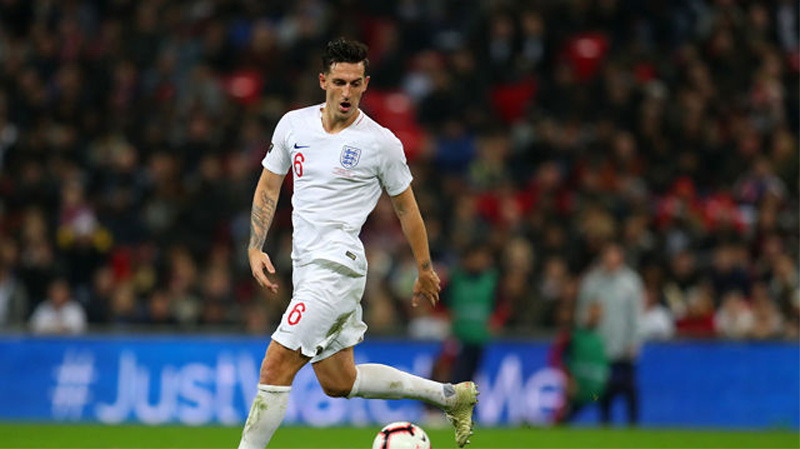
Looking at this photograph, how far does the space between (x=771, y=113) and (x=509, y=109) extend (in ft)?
10.9

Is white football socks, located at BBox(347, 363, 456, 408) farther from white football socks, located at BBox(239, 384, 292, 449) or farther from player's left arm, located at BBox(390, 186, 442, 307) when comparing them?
white football socks, located at BBox(239, 384, 292, 449)

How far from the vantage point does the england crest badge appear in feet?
23.5

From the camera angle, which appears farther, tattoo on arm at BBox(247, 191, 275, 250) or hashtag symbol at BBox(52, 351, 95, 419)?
hashtag symbol at BBox(52, 351, 95, 419)

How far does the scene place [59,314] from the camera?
14508mm

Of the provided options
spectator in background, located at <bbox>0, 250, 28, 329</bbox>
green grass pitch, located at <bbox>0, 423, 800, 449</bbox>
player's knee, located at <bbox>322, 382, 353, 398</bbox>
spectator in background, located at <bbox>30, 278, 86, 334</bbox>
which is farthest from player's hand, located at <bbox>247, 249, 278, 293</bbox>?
spectator in background, located at <bbox>0, 250, 28, 329</bbox>

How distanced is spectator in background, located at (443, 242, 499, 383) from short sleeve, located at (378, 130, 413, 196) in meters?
6.38

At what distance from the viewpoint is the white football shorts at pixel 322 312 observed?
22.6 ft

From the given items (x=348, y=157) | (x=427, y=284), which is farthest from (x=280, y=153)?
(x=427, y=284)

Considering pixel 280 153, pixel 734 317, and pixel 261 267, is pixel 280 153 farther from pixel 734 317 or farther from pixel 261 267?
pixel 734 317

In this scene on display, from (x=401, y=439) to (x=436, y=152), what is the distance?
999 centimetres

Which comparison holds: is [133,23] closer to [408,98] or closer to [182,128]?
[182,128]

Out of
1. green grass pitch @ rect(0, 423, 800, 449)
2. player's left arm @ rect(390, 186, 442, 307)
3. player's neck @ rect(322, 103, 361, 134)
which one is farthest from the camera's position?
green grass pitch @ rect(0, 423, 800, 449)

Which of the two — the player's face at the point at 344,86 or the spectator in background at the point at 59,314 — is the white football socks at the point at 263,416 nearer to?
the player's face at the point at 344,86

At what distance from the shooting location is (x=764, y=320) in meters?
14.5
